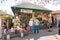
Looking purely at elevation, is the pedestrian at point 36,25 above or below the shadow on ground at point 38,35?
above

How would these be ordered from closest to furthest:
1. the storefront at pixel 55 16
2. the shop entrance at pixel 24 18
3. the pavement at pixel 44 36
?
the pavement at pixel 44 36 < the shop entrance at pixel 24 18 < the storefront at pixel 55 16

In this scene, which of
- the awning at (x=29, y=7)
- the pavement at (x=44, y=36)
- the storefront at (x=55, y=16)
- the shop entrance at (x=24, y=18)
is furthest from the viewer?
the storefront at (x=55, y=16)

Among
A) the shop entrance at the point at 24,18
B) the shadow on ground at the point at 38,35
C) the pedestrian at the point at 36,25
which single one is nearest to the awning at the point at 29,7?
the shop entrance at the point at 24,18

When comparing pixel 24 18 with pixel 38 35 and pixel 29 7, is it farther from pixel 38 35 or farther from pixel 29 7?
pixel 38 35

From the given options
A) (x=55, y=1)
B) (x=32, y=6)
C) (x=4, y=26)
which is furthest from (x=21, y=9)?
(x=55, y=1)

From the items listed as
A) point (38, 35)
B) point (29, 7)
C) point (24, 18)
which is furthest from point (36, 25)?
point (29, 7)

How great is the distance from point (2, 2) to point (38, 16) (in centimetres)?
171

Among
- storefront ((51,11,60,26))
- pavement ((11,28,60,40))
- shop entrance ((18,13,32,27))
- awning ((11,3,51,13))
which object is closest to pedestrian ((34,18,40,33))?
pavement ((11,28,60,40))

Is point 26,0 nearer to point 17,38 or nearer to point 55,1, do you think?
point 55,1

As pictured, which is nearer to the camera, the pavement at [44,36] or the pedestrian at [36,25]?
the pavement at [44,36]

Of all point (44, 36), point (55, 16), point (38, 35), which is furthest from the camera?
point (55, 16)

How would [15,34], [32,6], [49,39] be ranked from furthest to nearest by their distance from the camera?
[32,6]
[15,34]
[49,39]

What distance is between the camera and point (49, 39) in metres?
6.30

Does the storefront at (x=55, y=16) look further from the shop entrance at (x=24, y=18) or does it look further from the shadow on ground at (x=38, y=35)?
the shop entrance at (x=24, y=18)
